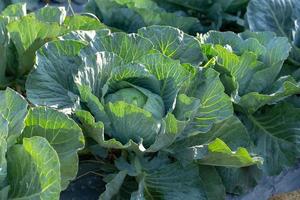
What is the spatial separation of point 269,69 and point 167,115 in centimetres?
54

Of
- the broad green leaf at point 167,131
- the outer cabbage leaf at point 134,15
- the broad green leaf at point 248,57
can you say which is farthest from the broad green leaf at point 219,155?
the outer cabbage leaf at point 134,15

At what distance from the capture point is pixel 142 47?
Result: 2.00 metres

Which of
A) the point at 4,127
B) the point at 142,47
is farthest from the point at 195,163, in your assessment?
the point at 4,127

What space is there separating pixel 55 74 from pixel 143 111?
39 cm

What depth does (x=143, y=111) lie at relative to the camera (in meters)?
1.76

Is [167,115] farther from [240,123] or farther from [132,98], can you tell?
[240,123]

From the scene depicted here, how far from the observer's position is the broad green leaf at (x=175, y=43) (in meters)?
2.09

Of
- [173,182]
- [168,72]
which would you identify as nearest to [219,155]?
[173,182]

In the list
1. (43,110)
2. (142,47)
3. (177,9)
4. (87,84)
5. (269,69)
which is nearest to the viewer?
(43,110)

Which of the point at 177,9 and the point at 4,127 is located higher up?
the point at 4,127

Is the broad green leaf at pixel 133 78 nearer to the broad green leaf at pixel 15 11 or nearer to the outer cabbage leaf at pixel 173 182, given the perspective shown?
the outer cabbage leaf at pixel 173 182

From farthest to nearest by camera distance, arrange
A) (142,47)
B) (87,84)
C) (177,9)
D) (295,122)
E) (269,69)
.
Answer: (177,9) < (295,122) < (269,69) < (142,47) < (87,84)

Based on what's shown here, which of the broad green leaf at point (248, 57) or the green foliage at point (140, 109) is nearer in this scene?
the green foliage at point (140, 109)

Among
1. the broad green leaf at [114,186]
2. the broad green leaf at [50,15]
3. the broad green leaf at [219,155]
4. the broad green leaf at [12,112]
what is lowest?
the broad green leaf at [114,186]
